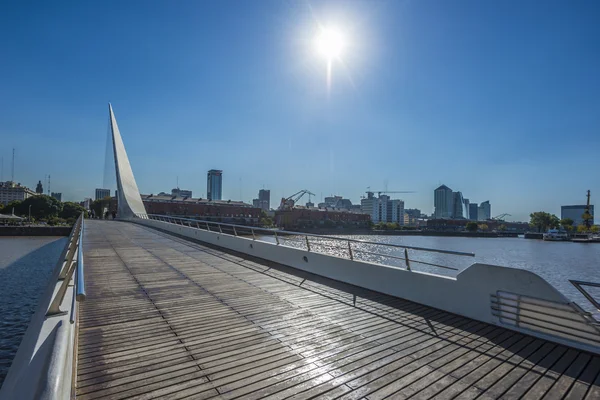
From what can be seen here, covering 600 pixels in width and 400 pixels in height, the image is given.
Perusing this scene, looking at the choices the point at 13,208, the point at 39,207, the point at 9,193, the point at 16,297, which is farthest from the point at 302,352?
the point at 9,193

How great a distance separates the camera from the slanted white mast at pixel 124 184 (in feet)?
177

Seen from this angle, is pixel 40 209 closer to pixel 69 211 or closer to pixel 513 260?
pixel 69 211

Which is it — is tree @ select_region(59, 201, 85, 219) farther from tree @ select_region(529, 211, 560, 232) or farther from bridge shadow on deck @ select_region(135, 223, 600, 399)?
tree @ select_region(529, 211, 560, 232)

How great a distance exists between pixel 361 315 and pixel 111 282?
19.6ft

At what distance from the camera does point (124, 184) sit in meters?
56.1

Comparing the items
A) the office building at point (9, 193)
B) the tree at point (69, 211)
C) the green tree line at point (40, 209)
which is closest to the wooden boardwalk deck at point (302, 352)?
the green tree line at point (40, 209)

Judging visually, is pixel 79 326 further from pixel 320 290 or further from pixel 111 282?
pixel 320 290

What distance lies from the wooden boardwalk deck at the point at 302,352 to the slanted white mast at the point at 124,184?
49.9m

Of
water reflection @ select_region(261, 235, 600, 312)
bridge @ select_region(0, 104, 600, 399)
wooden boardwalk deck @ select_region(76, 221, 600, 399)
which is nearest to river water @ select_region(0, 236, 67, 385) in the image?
bridge @ select_region(0, 104, 600, 399)

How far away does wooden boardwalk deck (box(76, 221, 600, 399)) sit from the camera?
3.28 metres

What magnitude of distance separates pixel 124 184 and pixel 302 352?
6014cm

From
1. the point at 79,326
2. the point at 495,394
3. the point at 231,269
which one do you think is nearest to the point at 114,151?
the point at 231,269

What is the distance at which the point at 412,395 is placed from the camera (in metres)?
3.20

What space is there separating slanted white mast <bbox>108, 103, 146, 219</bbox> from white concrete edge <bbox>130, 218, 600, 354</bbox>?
160 feet
